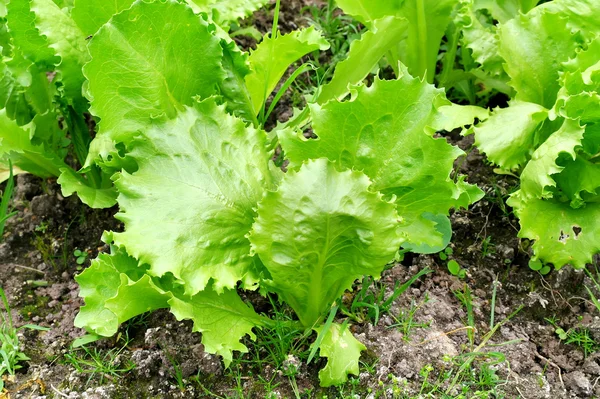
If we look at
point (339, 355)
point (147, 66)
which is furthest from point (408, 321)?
point (147, 66)

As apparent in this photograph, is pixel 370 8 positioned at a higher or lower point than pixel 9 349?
higher

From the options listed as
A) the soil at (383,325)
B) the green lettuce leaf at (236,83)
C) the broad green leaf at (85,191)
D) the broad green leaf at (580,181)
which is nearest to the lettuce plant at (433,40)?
the green lettuce leaf at (236,83)

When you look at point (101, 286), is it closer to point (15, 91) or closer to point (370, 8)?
point (15, 91)

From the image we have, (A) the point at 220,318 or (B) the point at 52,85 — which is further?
(B) the point at 52,85

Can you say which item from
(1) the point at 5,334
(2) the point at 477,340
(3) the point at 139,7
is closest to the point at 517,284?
(2) the point at 477,340

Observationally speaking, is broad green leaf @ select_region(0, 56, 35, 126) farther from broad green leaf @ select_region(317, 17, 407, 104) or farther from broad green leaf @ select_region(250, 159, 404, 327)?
broad green leaf @ select_region(250, 159, 404, 327)

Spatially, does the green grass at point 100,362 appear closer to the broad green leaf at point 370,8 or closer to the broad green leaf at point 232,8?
the broad green leaf at point 232,8

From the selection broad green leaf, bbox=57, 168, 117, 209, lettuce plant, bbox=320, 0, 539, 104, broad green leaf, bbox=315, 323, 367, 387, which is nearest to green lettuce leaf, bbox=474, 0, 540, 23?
lettuce plant, bbox=320, 0, 539, 104
